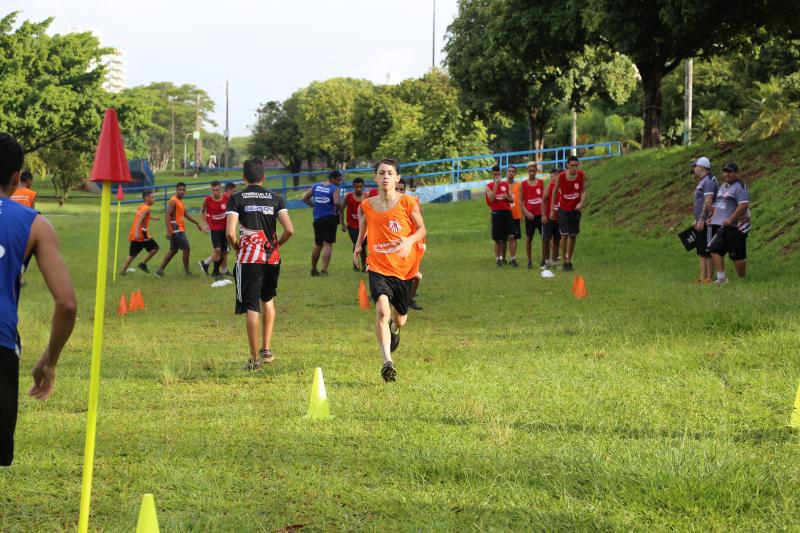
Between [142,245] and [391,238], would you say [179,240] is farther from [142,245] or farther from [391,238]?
[391,238]

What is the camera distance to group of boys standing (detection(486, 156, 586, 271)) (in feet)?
58.9

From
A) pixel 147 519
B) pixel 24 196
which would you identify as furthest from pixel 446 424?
pixel 24 196

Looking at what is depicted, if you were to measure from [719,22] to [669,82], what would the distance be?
34.6 meters

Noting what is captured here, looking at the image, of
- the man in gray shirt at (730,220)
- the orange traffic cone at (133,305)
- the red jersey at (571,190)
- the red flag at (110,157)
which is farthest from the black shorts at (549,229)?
the red flag at (110,157)

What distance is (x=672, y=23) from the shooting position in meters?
24.0

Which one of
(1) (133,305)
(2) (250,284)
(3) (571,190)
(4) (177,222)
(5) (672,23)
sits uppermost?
(5) (672,23)

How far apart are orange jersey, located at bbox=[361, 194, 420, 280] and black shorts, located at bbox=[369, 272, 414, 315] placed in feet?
0.15

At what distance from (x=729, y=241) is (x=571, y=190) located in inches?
141

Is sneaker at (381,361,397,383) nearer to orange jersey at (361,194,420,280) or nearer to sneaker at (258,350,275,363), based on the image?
orange jersey at (361,194,420,280)

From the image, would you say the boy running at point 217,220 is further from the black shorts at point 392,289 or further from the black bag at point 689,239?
the black shorts at point 392,289

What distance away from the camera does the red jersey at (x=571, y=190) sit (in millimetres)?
17891

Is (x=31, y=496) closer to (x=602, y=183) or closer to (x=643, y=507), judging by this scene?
(x=643, y=507)

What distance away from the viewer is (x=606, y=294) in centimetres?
1441

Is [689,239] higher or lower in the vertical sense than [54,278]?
lower
